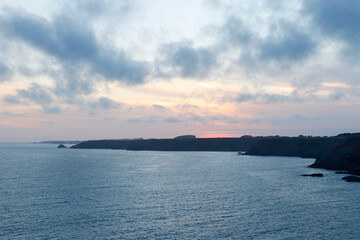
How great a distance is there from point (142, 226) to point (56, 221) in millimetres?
9879

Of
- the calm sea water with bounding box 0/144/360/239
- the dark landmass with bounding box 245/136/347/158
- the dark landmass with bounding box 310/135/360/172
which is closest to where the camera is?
the calm sea water with bounding box 0/144/360/239

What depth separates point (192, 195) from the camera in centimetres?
5388

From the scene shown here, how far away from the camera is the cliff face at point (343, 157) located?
93.4 metres

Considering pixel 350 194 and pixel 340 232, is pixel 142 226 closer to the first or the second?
pixel 340 232

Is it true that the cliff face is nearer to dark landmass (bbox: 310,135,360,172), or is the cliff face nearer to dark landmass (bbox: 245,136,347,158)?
dark landmass (bbox: 310,135,360,172)

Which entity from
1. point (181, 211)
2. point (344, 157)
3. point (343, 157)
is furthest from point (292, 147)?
point (181, 211)

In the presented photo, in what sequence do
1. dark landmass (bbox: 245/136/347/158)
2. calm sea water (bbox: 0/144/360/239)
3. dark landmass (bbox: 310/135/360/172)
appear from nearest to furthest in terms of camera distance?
calm sea water (bbox: 0/144/360/239)
dark landmass (bbox: 310/135/360/172)
dark landmass (bbox: 245/136/347/158)

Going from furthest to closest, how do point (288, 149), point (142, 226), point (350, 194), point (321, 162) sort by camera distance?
point (288, 149) < point (321, 162) < point (350, 194) < point (142, 226)

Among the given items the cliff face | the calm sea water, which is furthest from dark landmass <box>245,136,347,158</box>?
the calm sea water

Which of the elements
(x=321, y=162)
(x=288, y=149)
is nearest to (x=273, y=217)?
(x=321, y=162)

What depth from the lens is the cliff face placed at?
307 feet

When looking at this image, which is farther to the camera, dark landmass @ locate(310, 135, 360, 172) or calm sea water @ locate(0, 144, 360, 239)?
dark landmass @ locate(310, 135, 360, 172)

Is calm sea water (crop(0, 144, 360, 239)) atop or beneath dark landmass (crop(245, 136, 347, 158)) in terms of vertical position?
beneath

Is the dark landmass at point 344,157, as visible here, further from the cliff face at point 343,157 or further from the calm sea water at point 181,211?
the calm sea water at point 181,211
